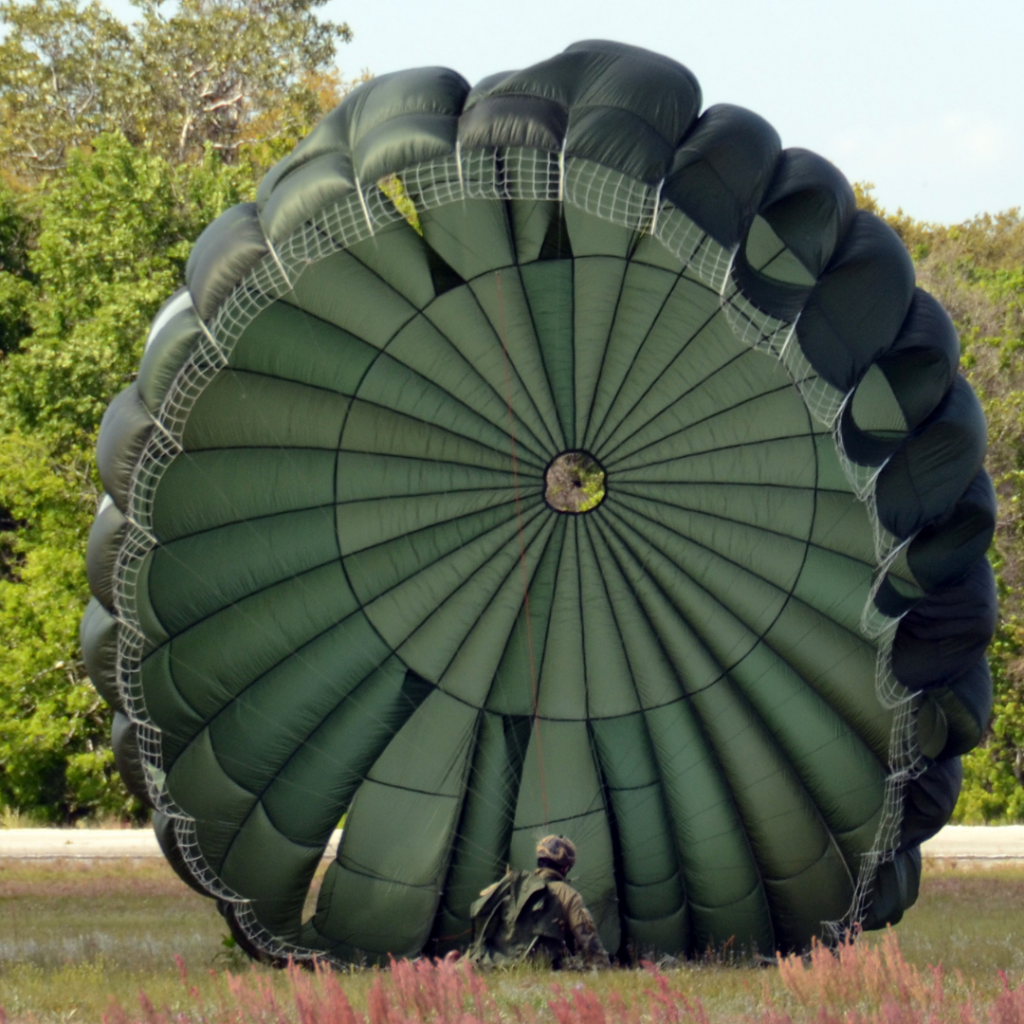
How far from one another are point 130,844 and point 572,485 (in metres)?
10.5

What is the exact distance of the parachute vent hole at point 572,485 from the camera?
10789mm

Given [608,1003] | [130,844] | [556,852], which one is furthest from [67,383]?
[608,1003]

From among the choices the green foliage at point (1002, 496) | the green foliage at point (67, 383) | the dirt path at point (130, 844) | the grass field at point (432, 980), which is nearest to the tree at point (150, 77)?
the green foliage at point (67, 383)

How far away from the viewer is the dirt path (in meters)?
17.1

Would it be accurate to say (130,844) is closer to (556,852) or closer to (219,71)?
(556,852)

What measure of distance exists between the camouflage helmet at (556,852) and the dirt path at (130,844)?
7385 mm

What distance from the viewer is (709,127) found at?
816cm

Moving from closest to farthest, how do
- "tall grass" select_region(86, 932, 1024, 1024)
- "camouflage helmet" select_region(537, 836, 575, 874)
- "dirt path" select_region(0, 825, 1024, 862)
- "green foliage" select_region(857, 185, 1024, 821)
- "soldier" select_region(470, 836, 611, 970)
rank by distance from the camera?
"tall grass" select_region(86, 932, 1024, 1024) < "soldier" select_region(470, 836, 611, 970) < "camouflage helmet" select_region(537, 836, 575, 874) < "dirt path" select_region(0, 825, 1024, 862) < "green foliage" select_region(857, 185, 1024, 821)

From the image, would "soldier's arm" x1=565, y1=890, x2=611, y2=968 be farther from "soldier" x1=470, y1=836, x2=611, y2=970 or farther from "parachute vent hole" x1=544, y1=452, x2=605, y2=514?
"parachute vent hole" x1=544, y1=452, x2=605, y2=514

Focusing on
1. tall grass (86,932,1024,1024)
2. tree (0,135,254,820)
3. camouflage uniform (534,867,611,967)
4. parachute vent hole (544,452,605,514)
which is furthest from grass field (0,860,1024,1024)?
tree (0,135,254,820)

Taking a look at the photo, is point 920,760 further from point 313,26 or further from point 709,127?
point 313,26

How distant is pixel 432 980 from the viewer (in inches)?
244

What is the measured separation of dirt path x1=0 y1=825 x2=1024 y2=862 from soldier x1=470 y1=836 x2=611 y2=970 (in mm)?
7209

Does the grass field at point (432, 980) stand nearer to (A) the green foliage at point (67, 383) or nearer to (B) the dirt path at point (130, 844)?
(B) the dirt path at point (130, 844)
